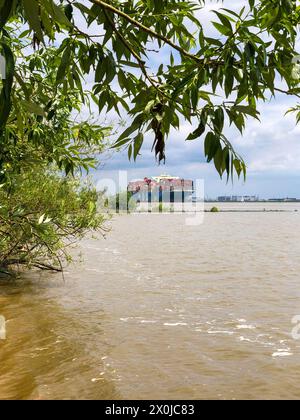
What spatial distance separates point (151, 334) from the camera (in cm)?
729

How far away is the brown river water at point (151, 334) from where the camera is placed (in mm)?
5227

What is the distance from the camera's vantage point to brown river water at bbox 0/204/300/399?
5.23 metres

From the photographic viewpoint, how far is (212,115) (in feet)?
7.04

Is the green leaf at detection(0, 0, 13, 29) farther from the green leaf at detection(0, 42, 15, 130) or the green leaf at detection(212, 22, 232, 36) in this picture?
the green leaf at detection(212, 22, 232, 36)

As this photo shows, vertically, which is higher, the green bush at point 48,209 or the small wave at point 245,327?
the green bush at point 48,209

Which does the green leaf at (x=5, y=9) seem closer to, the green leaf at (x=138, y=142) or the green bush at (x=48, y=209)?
the green leaf at (x=138, y=142)

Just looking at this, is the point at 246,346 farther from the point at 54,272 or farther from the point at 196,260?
the point at 196,260

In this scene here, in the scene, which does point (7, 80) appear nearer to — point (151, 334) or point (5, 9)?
point (5, 9)

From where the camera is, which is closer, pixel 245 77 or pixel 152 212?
pixel 245 77

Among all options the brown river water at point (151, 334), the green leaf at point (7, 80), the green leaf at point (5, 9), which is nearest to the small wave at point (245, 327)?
the brown river water at point (151, 334)

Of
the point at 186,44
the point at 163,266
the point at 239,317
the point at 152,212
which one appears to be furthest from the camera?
the point at 152,212
